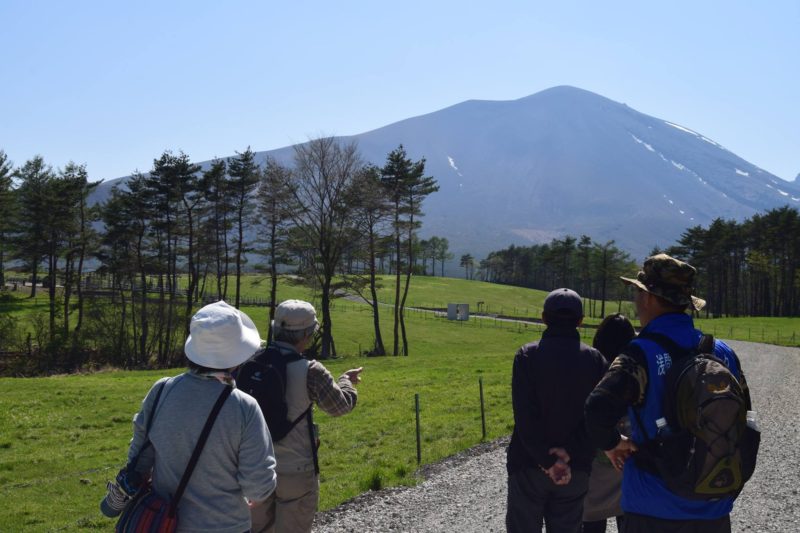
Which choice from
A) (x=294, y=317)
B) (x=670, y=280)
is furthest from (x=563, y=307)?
(x=294, y=317)

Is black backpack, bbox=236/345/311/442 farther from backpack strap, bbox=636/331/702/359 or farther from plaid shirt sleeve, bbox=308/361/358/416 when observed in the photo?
backpack strap, bbox=636/331/702/359

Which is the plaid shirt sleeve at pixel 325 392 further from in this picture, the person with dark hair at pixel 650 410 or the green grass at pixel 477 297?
the green grass at pixel 477 297

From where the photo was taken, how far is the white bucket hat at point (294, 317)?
4484mm

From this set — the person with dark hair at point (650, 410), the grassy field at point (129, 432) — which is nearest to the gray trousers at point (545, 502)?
the person with dark hair at point (650, 410)

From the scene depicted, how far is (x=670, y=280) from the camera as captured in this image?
345 cm

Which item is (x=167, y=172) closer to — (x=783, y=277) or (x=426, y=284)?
(x=783, y=277)

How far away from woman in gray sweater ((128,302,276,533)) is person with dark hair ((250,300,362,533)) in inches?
38.7

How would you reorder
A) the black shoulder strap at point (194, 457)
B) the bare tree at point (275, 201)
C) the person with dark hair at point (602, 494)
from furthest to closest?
1. the bare tree at point (275, 201)
2. the person with dark hair at point (602, 494)
3. the black shoulder strap at point (194, 457)

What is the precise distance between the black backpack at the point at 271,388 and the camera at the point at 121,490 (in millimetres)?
1051

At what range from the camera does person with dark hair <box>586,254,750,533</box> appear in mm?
3158

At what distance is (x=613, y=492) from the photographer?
17.0 feet

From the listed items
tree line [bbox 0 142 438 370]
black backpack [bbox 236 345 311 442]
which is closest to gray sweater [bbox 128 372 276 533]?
black backpack [bbox 236 345 311 442]

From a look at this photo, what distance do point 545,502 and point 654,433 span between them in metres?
1.61

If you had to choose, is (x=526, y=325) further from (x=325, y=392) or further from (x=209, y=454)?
(x=209, y=454)
